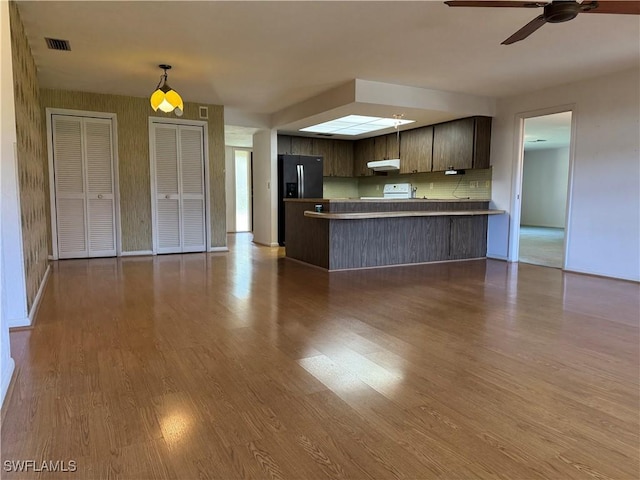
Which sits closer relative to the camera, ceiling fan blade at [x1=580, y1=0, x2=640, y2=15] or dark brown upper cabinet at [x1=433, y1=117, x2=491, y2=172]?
ceiling fan blade at [x1=580, y1=0, x2=640, y2=15]

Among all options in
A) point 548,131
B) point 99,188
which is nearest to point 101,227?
point 99,188

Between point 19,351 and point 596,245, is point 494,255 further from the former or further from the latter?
point 19,351

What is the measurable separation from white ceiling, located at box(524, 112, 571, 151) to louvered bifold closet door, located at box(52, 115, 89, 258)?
726 cm

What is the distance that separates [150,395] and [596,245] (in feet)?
18.6

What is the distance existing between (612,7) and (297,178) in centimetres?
624

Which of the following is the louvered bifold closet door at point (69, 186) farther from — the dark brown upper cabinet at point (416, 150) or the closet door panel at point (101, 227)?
the dark brown upper cabinet at point (416, 150)

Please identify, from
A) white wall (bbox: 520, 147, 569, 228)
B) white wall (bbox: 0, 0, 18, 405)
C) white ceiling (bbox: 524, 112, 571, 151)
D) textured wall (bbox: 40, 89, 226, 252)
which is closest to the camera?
white wall (bbox: 0, 0, 18, 405)

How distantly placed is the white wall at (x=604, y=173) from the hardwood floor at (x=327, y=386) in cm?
138

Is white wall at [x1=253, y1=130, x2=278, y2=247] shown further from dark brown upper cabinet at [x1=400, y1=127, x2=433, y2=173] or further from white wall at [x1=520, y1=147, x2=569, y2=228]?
white wall at [x1=520, y1=147, x2=569, y2=228]

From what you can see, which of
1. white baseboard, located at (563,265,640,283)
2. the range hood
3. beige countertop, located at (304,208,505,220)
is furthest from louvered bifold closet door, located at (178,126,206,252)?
white baseboard, located at (563,265,640,283)

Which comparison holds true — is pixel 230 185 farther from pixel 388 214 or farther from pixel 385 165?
pixel 388 214

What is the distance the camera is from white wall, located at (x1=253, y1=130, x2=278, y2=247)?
8188mm

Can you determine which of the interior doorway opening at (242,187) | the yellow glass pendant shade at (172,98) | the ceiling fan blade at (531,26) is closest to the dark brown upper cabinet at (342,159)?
the interior doorway opening at (242,187)

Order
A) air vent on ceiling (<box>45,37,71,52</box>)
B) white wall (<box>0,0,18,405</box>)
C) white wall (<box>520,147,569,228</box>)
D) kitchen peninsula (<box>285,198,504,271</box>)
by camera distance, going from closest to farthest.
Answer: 1. white wall (<box>0,0,18,405</box>)
2. air vent on ceiling (<box>45,37,71,52</box>)
3. kitchen peninsula (<box>285,198,504,271</box>)
4. white wall (<box>520,147,569,228</box>)
